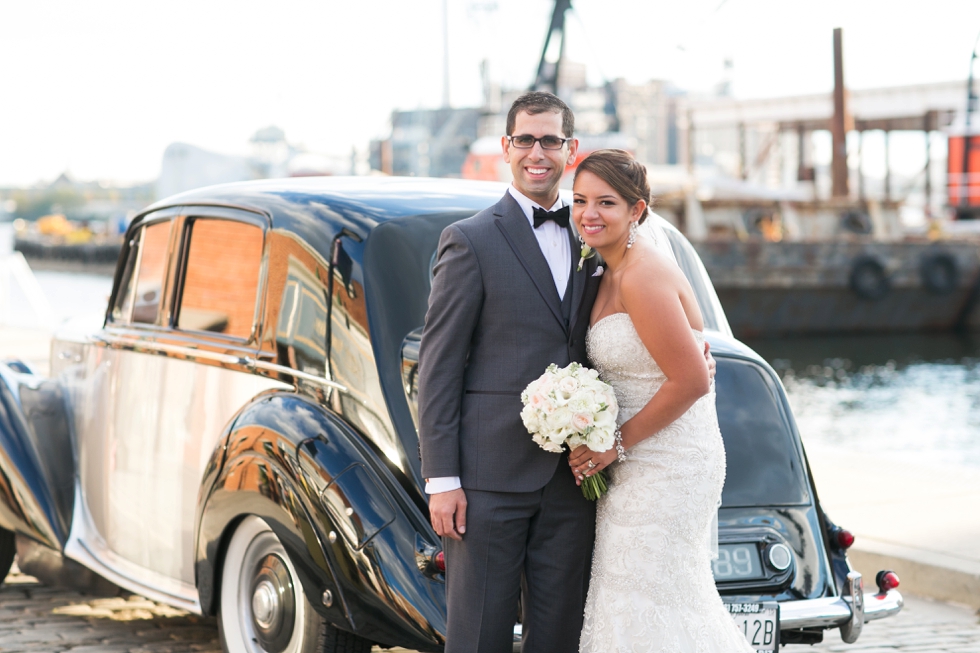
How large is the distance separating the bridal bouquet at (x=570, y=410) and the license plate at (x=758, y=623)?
3.15ft

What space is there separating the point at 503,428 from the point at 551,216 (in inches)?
23.0

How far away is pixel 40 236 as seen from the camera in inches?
3098

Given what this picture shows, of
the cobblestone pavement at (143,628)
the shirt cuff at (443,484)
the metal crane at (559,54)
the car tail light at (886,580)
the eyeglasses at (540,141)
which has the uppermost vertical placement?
the metal crane at (559,54)

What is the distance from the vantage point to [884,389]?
65.1 ft

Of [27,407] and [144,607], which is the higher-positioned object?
[27,407]

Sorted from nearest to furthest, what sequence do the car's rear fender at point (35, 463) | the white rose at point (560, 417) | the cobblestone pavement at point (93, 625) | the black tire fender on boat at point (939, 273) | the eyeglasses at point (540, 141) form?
1. the white rose at point (560, 417)
2. the eyeglasses at point (540, 141)
3. the cobblestone pavement at point (93, 625)
4. the car's rear fender at point (35, 463)
5. the black tire fender on boat at point (939, 273)

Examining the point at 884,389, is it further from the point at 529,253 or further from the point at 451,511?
the point at 451,511

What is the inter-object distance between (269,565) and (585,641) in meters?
1.25

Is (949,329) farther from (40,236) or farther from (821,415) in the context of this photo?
(40,236)

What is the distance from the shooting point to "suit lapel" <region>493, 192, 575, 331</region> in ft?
9.63

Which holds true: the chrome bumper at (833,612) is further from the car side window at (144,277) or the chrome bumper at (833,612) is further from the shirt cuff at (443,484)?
the car side window at (144,277)

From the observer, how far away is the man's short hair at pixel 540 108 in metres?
2.96

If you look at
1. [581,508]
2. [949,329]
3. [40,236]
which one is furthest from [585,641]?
[40,236]

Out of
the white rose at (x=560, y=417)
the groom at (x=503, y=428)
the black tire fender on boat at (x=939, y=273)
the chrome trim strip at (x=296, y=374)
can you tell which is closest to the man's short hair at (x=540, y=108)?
the groom at (x=503, y=428)
